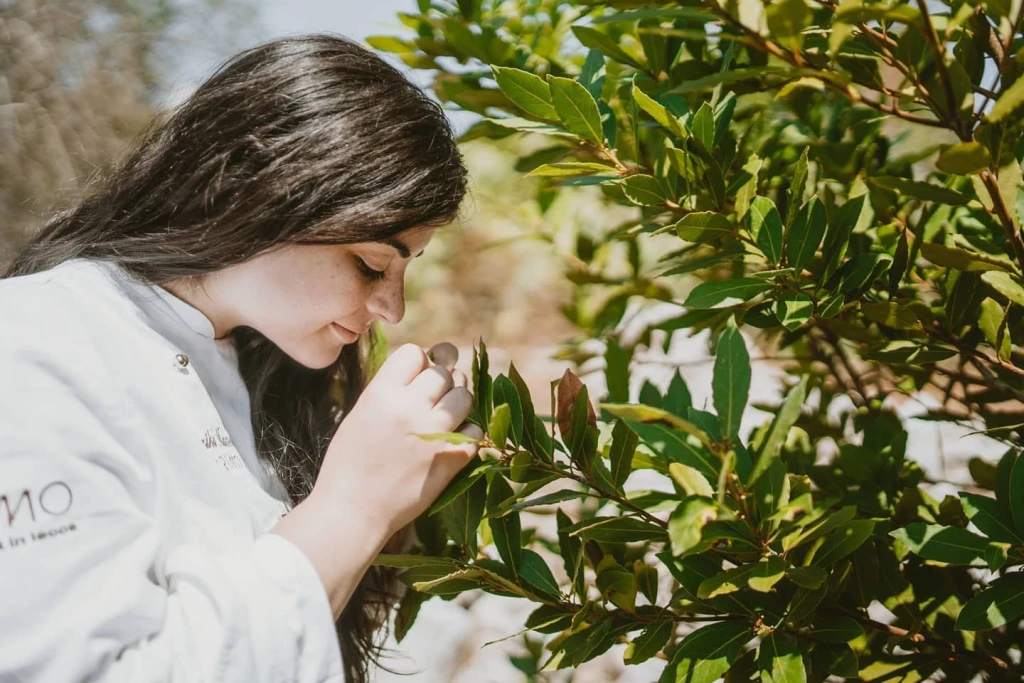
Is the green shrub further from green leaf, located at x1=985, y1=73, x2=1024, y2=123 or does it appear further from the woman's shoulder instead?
the woman's shoulder

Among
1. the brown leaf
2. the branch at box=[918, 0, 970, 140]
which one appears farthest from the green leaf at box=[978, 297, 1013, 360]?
the brown leaf

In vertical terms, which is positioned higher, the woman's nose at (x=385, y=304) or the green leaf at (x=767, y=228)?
the green leaf at (x=767, y=228)

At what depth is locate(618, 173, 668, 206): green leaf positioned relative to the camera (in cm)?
81

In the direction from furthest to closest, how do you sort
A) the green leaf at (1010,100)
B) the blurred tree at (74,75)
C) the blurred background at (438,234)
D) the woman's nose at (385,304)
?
the blurred tree at (74,75), the blurred background at (438,234), the woman's nose at (385,304), the green leaf at (1010,100)

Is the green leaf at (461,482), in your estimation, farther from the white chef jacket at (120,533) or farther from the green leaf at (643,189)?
the green leaf at (643,189)

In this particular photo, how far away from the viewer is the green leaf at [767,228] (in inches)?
32.0

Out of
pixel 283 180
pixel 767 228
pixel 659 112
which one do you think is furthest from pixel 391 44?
pixel 767 228

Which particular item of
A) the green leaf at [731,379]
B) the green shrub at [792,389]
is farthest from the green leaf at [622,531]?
the green leaf at [731,379]

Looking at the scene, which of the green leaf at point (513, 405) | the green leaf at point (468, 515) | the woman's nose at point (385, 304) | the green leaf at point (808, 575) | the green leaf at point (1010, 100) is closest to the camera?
the green leaf at point (1010, 100)

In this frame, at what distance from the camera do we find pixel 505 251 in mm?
6566

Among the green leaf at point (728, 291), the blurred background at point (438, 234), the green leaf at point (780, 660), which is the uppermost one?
the green leaf at point (728, 291)

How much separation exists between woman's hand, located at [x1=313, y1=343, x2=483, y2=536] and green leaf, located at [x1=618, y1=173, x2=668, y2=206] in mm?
299

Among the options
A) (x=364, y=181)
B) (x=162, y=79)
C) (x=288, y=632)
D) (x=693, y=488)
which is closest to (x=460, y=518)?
(x=288, y=632)

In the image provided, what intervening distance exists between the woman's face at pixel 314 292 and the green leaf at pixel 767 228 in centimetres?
49
